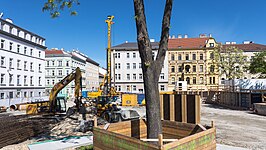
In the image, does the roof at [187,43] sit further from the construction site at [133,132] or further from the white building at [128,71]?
the construction site at [133,132]

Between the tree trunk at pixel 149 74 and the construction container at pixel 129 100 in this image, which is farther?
the construction container at pixel 129 100

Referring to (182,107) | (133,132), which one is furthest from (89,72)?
(133,132)

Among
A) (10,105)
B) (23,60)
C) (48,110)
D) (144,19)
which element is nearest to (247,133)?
(144,19)

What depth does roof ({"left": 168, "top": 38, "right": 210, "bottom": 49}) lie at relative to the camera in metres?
50.7

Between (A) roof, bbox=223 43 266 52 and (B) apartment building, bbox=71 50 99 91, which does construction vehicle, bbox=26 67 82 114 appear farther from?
(B) apartment building, bbox=71 50 99 91

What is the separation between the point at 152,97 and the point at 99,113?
41.6 feet

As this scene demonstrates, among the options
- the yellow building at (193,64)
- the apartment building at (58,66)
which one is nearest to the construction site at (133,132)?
the yellow building at (193,64)

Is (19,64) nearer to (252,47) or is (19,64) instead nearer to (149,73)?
(149,73)

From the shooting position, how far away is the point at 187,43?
52000mm

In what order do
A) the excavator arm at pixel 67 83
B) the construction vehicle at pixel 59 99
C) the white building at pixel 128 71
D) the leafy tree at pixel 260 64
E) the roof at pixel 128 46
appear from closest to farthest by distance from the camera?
the excavator arm at pixel 67 83
the construction vehicle at pixel 59 99
the leafy tree at pixel 260 64
the white building at pixel 128 71
the roof at pixel 128 46

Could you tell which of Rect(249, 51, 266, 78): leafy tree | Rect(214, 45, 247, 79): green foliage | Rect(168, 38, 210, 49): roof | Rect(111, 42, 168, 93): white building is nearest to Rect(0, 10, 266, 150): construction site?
Rect(249, 51, 266, 78): leafy tree

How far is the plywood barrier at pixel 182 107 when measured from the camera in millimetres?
7180

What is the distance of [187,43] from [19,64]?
37.8m

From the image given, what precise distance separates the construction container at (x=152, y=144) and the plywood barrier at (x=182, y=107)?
45.7 inches
